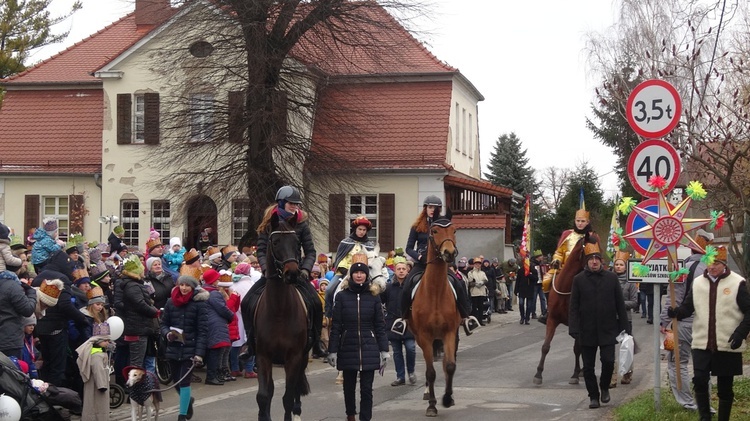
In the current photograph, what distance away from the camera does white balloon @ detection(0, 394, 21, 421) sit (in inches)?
419

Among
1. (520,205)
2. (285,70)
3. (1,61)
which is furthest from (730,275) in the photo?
(520,205)

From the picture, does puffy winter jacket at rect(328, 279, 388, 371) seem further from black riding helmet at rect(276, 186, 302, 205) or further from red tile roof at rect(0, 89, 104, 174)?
red tile roof at rect(0, 89, 104, 174)

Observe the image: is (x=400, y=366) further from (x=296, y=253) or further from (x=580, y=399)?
(x=296, y=253)

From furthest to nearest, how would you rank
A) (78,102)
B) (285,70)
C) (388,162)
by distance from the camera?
(78,102)
(388,162)
(285,70)

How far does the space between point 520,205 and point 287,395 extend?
54.9 meters

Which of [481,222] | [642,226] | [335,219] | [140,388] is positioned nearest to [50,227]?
[140,388]

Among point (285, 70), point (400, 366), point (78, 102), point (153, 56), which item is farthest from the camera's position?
point (78, 102)

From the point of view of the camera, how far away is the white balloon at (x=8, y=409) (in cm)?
1064

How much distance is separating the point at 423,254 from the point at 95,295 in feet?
14.3

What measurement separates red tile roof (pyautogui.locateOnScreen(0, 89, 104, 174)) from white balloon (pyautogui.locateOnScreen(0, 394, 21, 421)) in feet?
109

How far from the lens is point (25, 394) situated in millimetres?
11500

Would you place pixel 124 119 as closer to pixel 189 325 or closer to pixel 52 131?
pixel 52 131

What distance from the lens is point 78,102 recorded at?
45.0 m

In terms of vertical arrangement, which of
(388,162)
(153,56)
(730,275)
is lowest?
(730,275)
